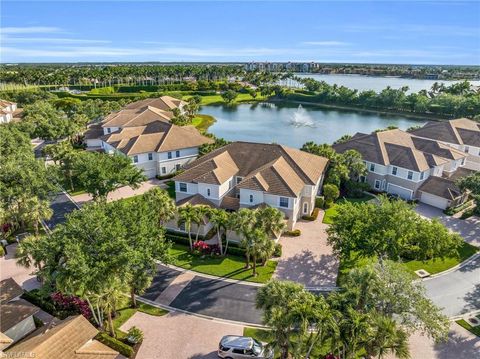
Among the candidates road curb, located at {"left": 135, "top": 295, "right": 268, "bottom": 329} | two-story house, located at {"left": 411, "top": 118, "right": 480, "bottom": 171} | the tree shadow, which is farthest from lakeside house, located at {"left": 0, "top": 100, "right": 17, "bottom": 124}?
two-story house, located at {"left": 411, "top": 118, "right": 480, "bottom": 171}

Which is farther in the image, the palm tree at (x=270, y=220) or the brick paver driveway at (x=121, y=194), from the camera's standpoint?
the brick paver driveway at (x=121, y=194)

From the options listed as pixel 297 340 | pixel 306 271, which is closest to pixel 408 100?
pixel 306 271

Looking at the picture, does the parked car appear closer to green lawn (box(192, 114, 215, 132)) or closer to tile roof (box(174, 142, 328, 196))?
tile roof (box(174, 142, 328, 196))

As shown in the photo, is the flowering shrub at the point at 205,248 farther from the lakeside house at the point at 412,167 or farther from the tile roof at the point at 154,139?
the lakeside house at the point at 412,167

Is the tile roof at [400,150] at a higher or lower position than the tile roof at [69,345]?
higher

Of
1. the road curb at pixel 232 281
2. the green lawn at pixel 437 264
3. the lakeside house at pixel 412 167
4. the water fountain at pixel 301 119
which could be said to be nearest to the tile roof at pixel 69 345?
the road curb at pixel 232 281

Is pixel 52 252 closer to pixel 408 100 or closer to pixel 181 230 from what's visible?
pixel 181 230

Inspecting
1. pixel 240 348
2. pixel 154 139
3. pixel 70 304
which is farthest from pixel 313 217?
pixel 154 139
